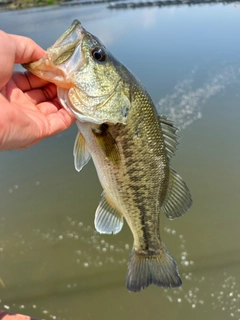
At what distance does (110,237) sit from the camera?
12.7ft

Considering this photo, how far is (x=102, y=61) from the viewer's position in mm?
1703

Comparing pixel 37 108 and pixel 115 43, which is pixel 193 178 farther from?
pixel 115 43

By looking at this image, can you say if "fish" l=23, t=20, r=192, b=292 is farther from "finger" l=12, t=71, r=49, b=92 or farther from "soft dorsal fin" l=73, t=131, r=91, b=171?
"finger" l=12, t=71, r=49, b=92

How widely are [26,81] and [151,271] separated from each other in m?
1.47

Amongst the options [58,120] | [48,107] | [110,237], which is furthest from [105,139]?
[110,237]

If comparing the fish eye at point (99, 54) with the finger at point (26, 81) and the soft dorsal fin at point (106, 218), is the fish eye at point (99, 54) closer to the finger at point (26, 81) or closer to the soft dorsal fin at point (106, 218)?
the finger at point (26, 81)

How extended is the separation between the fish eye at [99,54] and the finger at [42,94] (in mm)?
463

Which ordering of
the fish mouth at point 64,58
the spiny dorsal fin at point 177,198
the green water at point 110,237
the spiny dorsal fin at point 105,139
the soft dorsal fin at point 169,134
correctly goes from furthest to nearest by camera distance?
the green water at point 110,237 → the spiny dorsal fin at point 177,198 → the soft dorsal fin at point 169,134 → the spiny dorsal fin at point 105,139 → the fish mouth at point 64,58

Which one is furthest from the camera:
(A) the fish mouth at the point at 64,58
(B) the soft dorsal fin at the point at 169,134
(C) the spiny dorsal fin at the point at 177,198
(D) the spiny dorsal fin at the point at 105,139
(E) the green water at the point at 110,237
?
(E) the green water at the point at 110,237

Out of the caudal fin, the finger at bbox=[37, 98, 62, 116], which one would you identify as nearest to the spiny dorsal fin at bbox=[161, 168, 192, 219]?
the caudal fin

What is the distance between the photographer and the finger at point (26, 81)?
189 cm

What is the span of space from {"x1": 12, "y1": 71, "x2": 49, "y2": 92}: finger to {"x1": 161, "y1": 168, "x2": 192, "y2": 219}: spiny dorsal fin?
3.48 feet

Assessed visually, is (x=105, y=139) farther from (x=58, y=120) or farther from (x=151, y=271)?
(x=151, y=271)

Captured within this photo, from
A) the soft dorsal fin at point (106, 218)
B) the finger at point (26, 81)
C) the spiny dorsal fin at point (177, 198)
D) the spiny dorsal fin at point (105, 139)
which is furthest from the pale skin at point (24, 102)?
the spiny dorsal fin at point (177, 198)
